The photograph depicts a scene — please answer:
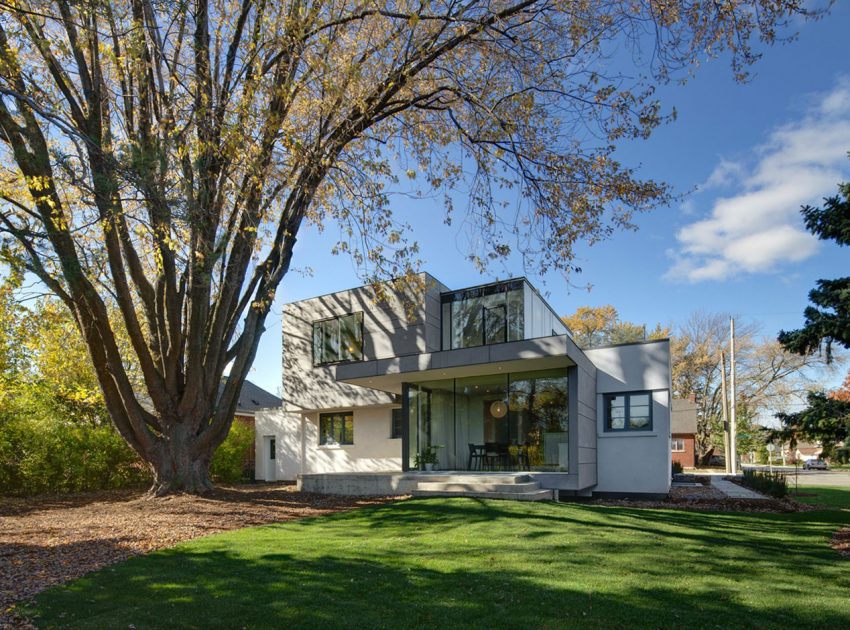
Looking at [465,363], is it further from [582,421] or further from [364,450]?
[364,450]

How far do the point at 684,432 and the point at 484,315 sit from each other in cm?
2827

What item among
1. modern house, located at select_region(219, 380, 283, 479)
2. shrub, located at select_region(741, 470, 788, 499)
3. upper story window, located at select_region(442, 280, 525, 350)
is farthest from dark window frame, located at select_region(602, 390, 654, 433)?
modern house, located at select_region(219, 380, 283, 479)

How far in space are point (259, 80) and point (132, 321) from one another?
6150 mm

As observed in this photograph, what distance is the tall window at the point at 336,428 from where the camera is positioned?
20.8 meters

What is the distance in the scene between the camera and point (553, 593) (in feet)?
17.5

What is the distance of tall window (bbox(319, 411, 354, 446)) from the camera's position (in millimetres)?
20766

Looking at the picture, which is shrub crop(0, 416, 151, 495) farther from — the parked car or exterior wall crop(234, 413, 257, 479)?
the parked car

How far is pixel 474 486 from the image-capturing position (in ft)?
41.3

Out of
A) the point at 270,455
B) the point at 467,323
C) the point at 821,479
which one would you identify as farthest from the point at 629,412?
the point at 821,479

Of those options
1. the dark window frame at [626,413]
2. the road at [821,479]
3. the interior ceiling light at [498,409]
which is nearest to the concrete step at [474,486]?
the interior ceiling light at [498,409]

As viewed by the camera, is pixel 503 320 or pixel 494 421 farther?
pixel 503 320

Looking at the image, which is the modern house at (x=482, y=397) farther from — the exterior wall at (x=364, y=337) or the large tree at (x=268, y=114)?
the large tree at (x=268, y=114)

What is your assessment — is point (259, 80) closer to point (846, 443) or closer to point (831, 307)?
point (831, 307)

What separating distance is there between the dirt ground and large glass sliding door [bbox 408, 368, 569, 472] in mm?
3074
